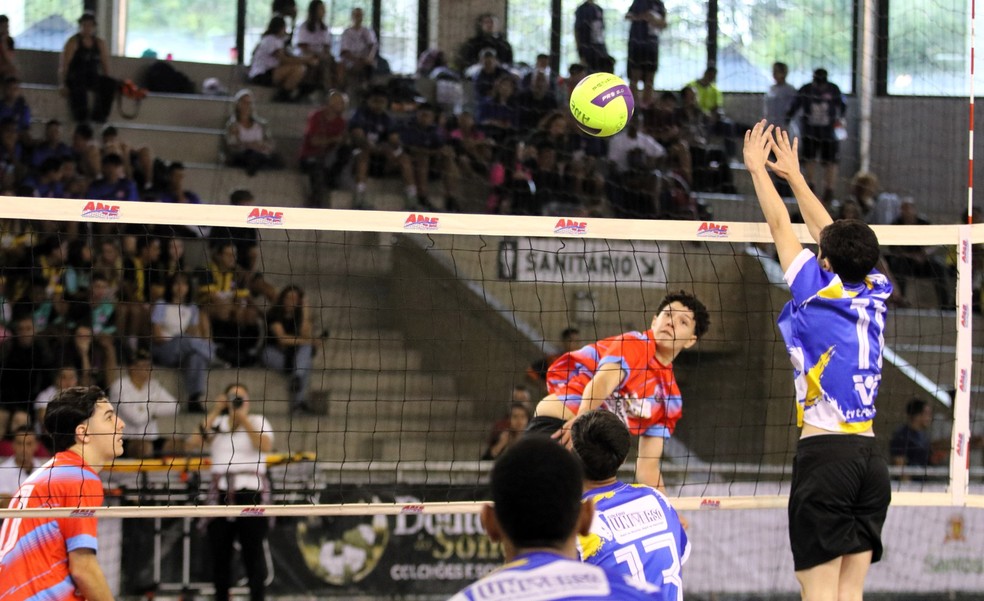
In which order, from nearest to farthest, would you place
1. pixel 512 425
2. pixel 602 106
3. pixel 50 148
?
1. pixel 602 106
2. pixel 512 425
3. pixel 50 148

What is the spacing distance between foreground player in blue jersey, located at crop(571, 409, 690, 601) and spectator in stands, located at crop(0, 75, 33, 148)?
9900 millimetres

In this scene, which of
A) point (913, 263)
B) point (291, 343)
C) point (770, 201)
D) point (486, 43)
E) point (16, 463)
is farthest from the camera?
point (486, 43)

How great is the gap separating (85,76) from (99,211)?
27.8 feet

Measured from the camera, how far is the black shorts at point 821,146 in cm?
1376

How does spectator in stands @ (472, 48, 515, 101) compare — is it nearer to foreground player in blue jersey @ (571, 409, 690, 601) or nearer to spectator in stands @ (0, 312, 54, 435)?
spectator in stands @ (0, 312, 54, 435)

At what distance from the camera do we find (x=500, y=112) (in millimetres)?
13578

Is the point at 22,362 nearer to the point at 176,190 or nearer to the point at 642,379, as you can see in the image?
the point at 176,190

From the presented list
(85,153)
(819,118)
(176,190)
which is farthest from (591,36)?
(85,153)

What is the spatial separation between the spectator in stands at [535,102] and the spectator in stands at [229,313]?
4075mm

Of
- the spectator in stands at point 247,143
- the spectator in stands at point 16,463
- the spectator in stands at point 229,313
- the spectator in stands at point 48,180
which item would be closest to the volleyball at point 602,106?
the spectator in stands at point 16,463

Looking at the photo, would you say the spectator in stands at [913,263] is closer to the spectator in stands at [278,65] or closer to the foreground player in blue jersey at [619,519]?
the spectator in stands at [278,65]

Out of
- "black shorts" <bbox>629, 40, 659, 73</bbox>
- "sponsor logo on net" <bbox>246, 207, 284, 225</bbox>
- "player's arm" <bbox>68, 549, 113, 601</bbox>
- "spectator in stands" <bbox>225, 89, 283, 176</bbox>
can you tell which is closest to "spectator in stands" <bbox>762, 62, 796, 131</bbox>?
"black shorts" <bbox>629, 40, 659, 73</bbox>

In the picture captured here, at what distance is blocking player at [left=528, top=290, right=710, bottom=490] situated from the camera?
584cm

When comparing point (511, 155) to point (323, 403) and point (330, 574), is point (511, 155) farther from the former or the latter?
point (330, 574)
